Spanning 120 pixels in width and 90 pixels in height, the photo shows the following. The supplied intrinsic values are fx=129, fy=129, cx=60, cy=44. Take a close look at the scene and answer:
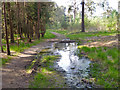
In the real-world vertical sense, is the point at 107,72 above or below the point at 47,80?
above

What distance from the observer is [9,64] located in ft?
30.3

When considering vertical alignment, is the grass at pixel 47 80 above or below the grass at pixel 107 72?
below

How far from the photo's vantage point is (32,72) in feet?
24.4

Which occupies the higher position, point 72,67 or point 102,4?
point 102,4

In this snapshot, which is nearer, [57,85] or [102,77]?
[57,85]

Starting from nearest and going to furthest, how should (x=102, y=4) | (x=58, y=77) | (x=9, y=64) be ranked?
1. (x=58, y=77)
2. (x=9, y=64)
3. (x=102, y=4)

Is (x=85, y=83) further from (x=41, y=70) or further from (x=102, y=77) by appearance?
(x=41, y=70)

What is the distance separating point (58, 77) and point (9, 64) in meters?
4.38

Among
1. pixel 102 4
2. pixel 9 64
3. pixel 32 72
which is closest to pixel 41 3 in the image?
pixel 102 4

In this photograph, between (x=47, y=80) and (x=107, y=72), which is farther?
(x=107, y=72)

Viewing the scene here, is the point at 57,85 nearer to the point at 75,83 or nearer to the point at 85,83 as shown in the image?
the point at 75,83

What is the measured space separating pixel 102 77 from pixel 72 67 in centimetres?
228

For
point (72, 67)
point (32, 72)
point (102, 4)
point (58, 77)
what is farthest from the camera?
point (102, 4)

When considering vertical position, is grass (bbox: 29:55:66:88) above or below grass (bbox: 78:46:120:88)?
below
